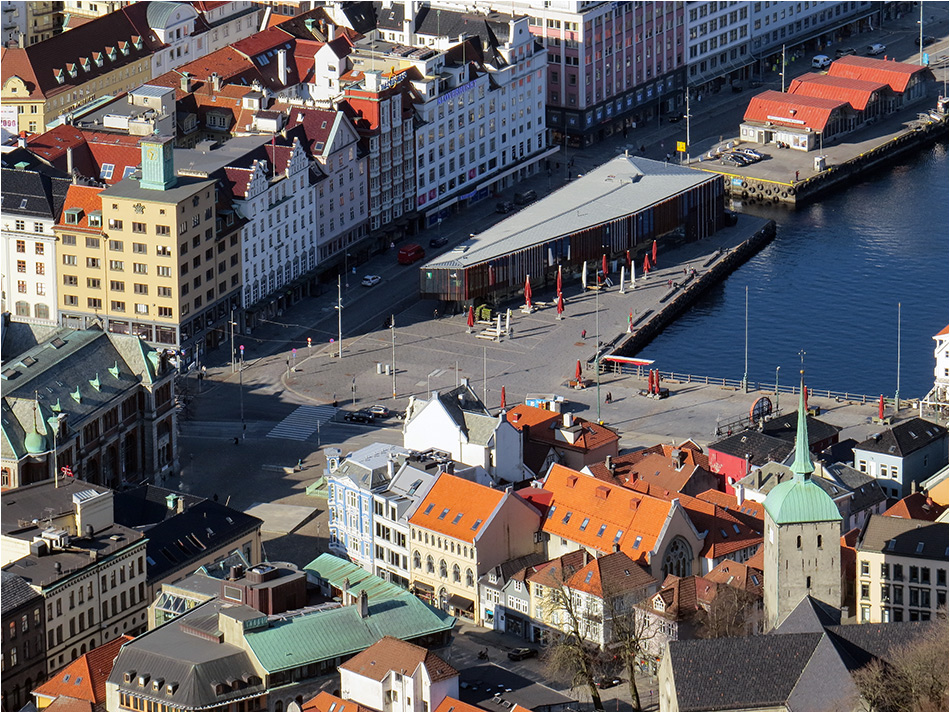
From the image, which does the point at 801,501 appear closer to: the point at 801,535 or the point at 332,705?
the point at 801,535

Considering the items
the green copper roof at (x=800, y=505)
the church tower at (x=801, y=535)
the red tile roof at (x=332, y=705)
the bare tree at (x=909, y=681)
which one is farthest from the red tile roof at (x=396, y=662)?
the bare tree at (x=909, y=681)

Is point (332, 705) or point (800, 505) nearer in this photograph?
point (332, 705)

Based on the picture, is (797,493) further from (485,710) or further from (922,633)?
(485,710)

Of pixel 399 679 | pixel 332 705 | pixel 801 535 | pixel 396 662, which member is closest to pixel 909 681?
pixel 801 535

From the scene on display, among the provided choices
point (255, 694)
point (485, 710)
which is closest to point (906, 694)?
point (485, 710)

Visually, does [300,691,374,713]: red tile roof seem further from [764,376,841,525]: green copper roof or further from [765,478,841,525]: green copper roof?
[764,376,841,525]: green copper roof
